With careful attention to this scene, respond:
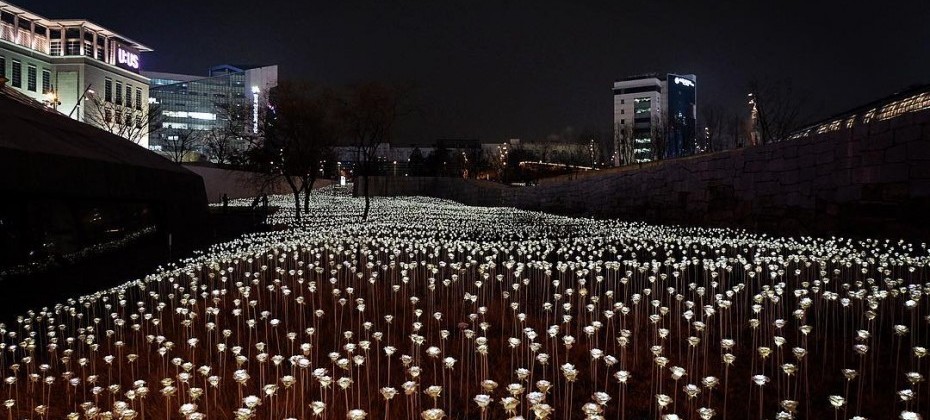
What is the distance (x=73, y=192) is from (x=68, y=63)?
70275 mm

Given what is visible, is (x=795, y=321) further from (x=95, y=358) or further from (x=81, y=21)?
(x=81, y=21)

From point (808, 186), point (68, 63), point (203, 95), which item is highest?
point (203, 95)

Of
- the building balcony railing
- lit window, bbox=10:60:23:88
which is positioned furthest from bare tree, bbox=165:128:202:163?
the building balcony railing

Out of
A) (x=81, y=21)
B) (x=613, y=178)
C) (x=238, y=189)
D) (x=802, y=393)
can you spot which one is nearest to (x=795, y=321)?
(x=802, y=393)

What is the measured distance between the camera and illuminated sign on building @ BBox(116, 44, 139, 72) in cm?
7188

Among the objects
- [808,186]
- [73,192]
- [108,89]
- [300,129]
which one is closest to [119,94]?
[108,89]

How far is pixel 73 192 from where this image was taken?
6441mm

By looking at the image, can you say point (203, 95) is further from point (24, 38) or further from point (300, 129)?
point (300, 129)

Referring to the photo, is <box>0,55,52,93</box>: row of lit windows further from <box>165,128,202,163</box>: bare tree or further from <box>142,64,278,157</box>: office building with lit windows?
<box>142,64,278,157</box>: office building with lit windows

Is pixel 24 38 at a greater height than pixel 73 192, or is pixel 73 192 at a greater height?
pixel 24 38

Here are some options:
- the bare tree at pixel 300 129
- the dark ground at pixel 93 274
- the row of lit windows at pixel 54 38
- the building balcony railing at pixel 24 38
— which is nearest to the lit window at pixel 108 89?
the row of lit windows at pixel 54 38

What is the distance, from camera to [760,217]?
14.5 m

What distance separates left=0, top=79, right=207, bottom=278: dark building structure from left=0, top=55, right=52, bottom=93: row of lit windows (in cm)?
5826

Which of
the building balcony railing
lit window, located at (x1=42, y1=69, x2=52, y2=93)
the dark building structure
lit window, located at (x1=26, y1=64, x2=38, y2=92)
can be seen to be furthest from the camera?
lit window, located at (x1=42, y1=69, x2=52, y2=93)
